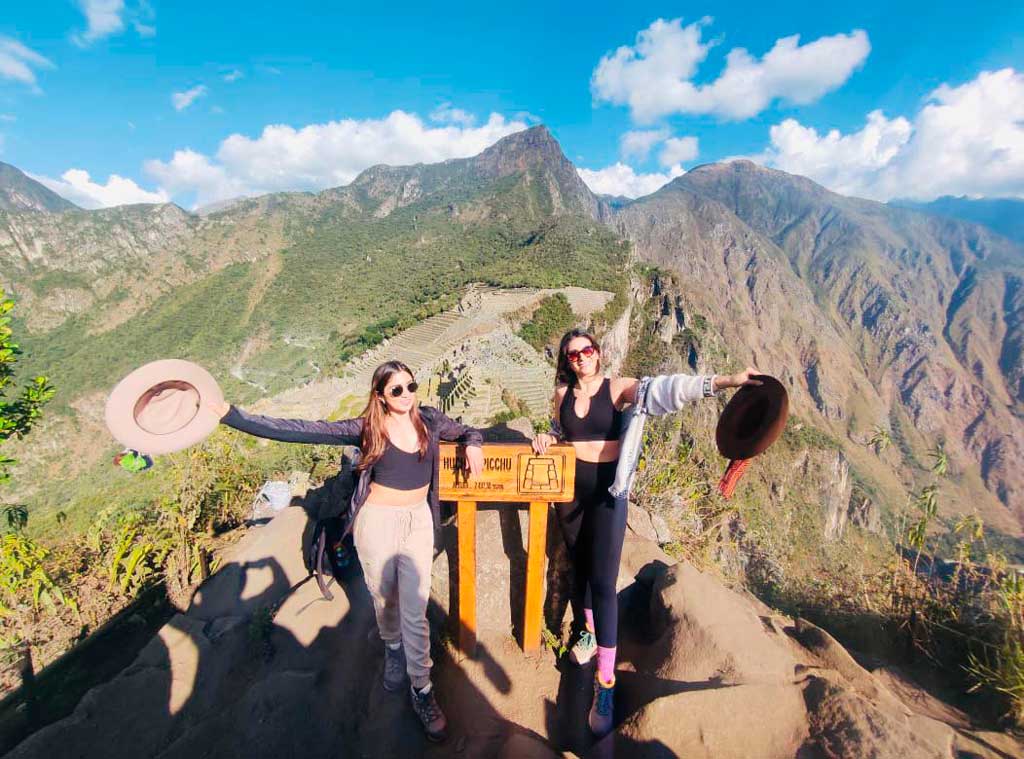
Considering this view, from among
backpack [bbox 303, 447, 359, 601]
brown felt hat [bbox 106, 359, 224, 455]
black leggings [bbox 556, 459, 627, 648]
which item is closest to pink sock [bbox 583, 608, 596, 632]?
black leggings [bbox 556, 459, 627, 648]

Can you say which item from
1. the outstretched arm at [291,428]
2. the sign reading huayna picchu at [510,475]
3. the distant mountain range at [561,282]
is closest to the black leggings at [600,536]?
the sign reading huayna picchu at [510,475]

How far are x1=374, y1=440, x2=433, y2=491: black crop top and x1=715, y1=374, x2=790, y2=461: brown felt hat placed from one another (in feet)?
5.58

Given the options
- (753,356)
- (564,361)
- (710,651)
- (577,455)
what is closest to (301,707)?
(577,455)

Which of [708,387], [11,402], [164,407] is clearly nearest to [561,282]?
[11,402]

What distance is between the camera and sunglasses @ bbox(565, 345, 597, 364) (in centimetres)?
251

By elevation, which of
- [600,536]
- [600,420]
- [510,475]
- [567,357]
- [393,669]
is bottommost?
[393,669]

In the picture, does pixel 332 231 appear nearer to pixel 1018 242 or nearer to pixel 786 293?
pixel 786 293

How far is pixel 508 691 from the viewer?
2.86 meters

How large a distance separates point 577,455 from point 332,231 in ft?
361

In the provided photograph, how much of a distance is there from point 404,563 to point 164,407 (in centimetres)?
145

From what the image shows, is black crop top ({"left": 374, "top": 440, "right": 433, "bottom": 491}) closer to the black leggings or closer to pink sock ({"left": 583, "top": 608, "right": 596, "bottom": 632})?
the black leggings

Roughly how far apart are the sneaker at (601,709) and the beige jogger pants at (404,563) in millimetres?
1007

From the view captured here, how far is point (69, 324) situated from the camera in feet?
232

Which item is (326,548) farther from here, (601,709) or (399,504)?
(601,709)
